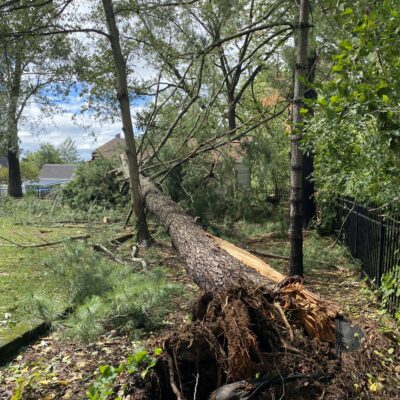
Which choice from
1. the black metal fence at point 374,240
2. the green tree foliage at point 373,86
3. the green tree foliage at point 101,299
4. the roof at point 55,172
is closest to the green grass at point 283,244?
the black metal fence at point 374,240

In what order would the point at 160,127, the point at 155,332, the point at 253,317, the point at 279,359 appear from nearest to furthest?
the point at 279,359 → the point at 253,317 → the point at 155,332 → the point at 160,127

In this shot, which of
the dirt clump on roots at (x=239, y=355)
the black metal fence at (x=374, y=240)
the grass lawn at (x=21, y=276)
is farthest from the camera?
the black metal fence at (x=374, y=240)

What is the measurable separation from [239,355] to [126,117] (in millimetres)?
5772

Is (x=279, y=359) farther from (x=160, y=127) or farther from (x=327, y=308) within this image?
(x=160, y=127)

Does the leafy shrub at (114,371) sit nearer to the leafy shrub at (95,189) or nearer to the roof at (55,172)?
the leafy shrub at (95,189)

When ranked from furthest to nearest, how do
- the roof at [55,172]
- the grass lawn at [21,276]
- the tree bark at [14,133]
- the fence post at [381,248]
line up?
the roof at [55,172] < the tree bark at [14,133] < the fence post at [381,248] < the grass lawn at [21,276]

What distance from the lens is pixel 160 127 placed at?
10.2 meters

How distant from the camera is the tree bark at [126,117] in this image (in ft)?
24.1

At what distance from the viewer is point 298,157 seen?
5340mm

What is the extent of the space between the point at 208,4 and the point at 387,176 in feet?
24.4

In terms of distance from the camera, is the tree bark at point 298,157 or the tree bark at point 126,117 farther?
the tree bark at point 126,117

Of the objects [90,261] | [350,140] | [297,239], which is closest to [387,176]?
[350,140]

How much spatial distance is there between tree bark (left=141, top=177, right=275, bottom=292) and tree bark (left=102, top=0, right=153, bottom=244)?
1.76 ft

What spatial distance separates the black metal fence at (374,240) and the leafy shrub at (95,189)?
20.3 ft
